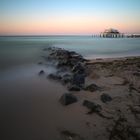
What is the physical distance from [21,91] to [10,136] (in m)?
2.33

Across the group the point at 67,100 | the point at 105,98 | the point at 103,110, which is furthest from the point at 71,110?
the point at 105,98

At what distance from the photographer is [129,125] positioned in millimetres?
3053

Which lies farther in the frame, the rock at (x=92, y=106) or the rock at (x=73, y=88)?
the rock at (x=73, y=88)

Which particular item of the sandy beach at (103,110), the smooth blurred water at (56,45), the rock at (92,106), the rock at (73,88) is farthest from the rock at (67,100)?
the smooth blurred water at (56,45)

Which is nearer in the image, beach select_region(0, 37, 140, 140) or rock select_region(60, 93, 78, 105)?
beach select_region(0, 37, 140, 140)

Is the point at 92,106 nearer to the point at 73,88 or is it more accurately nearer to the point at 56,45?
the point at 73,88

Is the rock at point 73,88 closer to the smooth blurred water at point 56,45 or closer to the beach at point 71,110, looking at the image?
the beach at point 71,110

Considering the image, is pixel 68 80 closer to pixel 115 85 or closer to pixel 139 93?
pixel 115 85

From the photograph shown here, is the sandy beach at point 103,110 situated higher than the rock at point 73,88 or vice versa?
the rock at point 73,88

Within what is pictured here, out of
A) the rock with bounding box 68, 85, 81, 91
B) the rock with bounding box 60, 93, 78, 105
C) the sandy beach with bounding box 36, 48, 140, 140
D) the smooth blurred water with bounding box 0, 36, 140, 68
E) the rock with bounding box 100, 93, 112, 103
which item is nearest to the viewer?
the sandy beach with bounding box 36, 48, 140, 140

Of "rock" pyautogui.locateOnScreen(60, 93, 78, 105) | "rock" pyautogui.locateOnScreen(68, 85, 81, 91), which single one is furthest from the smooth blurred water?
"rock" pyautogui.locateOnScreen(60, 93, 78, 105)

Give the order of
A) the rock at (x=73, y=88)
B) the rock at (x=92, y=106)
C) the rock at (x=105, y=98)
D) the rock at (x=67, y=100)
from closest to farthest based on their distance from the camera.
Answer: the rock at (x=92, y=106) < the rock at (x=67, y=100) < the rock at (x=105, y=98) < the rock at (x=73, y=88)

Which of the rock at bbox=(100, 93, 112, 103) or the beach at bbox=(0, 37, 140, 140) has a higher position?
the rock at bbox=(100, 93, 112, 103)

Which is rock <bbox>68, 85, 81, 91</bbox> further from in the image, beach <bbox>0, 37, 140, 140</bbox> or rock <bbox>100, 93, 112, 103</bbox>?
rock <bbox>100, 93, 112, 103</bbox>
